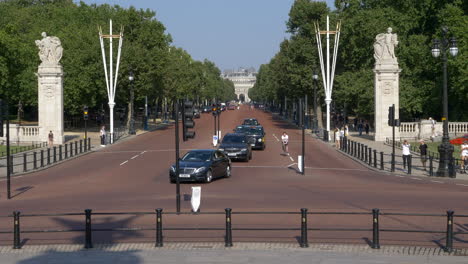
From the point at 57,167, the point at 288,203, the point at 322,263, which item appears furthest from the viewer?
the point at 57,167

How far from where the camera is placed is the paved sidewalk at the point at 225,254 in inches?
547

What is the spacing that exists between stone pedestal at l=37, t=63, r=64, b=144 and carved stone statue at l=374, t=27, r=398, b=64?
24.6m

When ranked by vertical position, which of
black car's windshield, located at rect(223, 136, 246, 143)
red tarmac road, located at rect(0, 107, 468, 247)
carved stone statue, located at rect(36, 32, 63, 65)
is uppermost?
carved stone statue, located at rect(36, 32, 63, 65)

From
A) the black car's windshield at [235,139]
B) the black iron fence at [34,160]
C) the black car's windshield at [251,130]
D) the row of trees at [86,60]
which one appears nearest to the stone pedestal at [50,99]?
the black iron fence at [34,160]

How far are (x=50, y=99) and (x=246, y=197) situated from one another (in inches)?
1342

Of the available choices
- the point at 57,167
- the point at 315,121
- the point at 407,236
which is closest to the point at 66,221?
the point at 407,236

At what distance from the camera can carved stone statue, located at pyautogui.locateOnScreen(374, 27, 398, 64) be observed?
182 feet

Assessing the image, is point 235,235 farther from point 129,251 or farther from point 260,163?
point 260,163

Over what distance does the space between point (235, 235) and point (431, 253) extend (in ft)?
14.3

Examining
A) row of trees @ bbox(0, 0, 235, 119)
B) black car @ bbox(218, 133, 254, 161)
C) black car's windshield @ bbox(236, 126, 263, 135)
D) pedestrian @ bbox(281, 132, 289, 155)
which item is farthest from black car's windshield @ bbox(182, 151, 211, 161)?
row of trees @ bbox(0, 0, 235, 119)

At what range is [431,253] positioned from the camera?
576 inches

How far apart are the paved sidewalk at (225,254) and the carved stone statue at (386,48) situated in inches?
1659

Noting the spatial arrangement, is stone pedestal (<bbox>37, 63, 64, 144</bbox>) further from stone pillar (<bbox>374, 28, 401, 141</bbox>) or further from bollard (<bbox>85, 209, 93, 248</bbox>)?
bollard (<bbox>85, 209, 93, 248</bbox>)

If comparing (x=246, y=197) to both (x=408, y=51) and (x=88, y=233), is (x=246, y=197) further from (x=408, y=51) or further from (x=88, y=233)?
(x=408, y=51)
